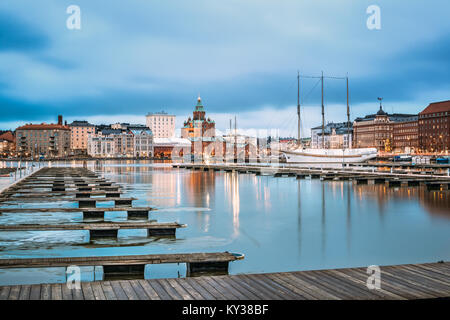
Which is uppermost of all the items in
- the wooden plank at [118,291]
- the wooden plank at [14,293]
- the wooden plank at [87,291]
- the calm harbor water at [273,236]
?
the wooden plank at [14,293]

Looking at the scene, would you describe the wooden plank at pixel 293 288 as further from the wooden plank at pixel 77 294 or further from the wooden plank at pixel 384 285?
the wooden plank at pixel 77 294

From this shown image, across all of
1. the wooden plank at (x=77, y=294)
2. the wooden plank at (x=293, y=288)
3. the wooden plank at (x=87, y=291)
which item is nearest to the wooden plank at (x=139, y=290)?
the wooden plank at (x=87, y=291)

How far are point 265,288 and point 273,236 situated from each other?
39.4 ft

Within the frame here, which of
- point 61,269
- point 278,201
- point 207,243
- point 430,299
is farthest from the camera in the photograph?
point 278,201

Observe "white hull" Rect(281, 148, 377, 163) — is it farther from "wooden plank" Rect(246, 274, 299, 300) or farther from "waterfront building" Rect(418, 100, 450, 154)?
"wooden plank" Rect(246, 274, 299, 300)

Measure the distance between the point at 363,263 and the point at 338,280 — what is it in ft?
20.2

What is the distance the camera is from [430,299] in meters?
8.22

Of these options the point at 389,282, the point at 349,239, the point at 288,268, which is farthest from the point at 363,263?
the point at 389,282

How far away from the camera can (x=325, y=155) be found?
117 m

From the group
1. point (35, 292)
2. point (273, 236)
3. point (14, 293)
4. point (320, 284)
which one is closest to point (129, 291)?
point (35, 292)

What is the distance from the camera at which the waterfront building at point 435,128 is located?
183 metres

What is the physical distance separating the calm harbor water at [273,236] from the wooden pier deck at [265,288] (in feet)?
12.3

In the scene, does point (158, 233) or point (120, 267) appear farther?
point (158, 233)
